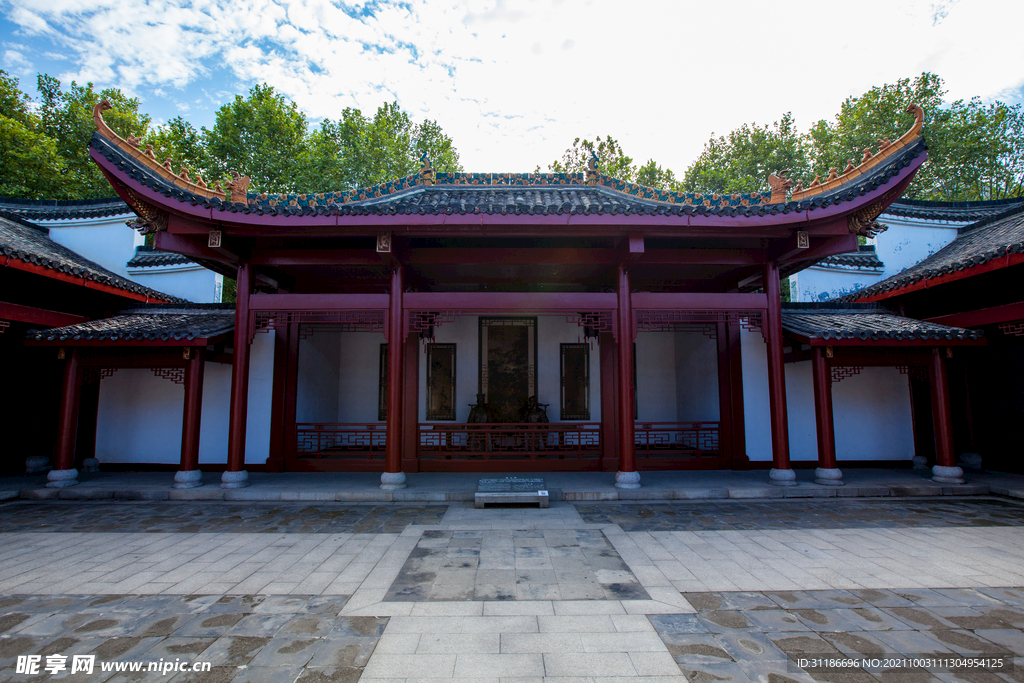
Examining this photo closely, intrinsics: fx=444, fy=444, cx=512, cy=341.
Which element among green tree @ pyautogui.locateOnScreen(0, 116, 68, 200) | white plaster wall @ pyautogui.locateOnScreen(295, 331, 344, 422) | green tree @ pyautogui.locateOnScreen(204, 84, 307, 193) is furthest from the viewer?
green tree @ pyautogui.locateOnScreen(204, 84, 307, 193)

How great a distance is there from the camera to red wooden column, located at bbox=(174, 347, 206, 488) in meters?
6.48

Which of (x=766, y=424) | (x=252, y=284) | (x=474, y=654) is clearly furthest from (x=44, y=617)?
(x=766, y=424)

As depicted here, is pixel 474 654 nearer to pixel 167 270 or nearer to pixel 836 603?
pixel 836 603

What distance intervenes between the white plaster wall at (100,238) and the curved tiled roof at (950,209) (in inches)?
718

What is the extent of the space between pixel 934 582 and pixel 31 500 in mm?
10496

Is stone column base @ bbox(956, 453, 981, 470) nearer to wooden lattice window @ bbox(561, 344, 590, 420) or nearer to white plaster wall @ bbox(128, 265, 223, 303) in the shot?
wooden lattice window @ bbox(561, 344, 590, 420)

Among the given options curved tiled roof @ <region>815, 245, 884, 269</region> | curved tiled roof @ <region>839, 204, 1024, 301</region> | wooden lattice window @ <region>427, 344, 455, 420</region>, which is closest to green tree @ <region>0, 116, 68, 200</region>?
wooden lattice window @ <region>427, 344, 455, 420</region>

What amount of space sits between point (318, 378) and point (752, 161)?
24951 millimetres

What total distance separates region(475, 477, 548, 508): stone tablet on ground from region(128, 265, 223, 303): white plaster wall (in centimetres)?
886

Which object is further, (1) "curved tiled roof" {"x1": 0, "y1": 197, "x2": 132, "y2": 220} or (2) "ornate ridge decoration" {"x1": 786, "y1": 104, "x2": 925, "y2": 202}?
(1) "curved tiled roof" {"x1": 0, "y1": 197, "x2": 132, "y2": 220}

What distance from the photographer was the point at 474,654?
2516 mm

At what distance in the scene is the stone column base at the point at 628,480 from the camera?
6.23m

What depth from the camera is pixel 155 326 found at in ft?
23.4

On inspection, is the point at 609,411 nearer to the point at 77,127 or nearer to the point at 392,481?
the point at 392,481
